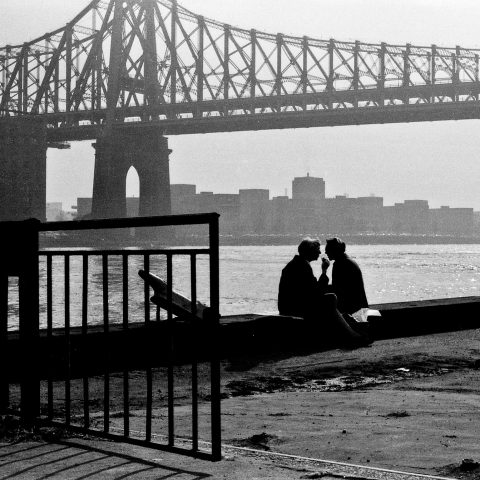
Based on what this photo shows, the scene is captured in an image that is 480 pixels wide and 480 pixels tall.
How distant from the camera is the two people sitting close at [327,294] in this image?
621 centimetres

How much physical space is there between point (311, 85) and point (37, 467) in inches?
2348

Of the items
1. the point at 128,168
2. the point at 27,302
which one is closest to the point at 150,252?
the point at 27,302

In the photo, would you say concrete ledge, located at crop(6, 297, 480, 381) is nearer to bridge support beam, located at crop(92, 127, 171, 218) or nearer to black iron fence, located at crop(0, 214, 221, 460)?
black iron fence, located at crop(0, 214, 221, 460)

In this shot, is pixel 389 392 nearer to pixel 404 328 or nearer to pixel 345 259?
pixel 345 259

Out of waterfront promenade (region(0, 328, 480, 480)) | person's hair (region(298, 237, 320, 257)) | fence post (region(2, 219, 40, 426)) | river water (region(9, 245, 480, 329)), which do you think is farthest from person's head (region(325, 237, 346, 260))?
river water (region(9, 245, 480, 329))

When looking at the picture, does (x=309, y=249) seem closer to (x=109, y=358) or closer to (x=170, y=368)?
(x=109, y=358)

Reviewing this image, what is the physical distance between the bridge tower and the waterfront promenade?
5742 cm

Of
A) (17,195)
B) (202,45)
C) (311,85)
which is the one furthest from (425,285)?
(202,45)

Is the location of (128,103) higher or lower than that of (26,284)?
higher

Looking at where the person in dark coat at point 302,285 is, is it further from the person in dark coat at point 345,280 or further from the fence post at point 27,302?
the fence post at point 27,302

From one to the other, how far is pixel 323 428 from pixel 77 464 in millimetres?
985

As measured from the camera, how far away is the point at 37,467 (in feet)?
9.41

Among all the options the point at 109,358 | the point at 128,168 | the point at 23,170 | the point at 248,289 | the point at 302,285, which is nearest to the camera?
the point at 109,358

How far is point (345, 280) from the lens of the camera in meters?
6.59
